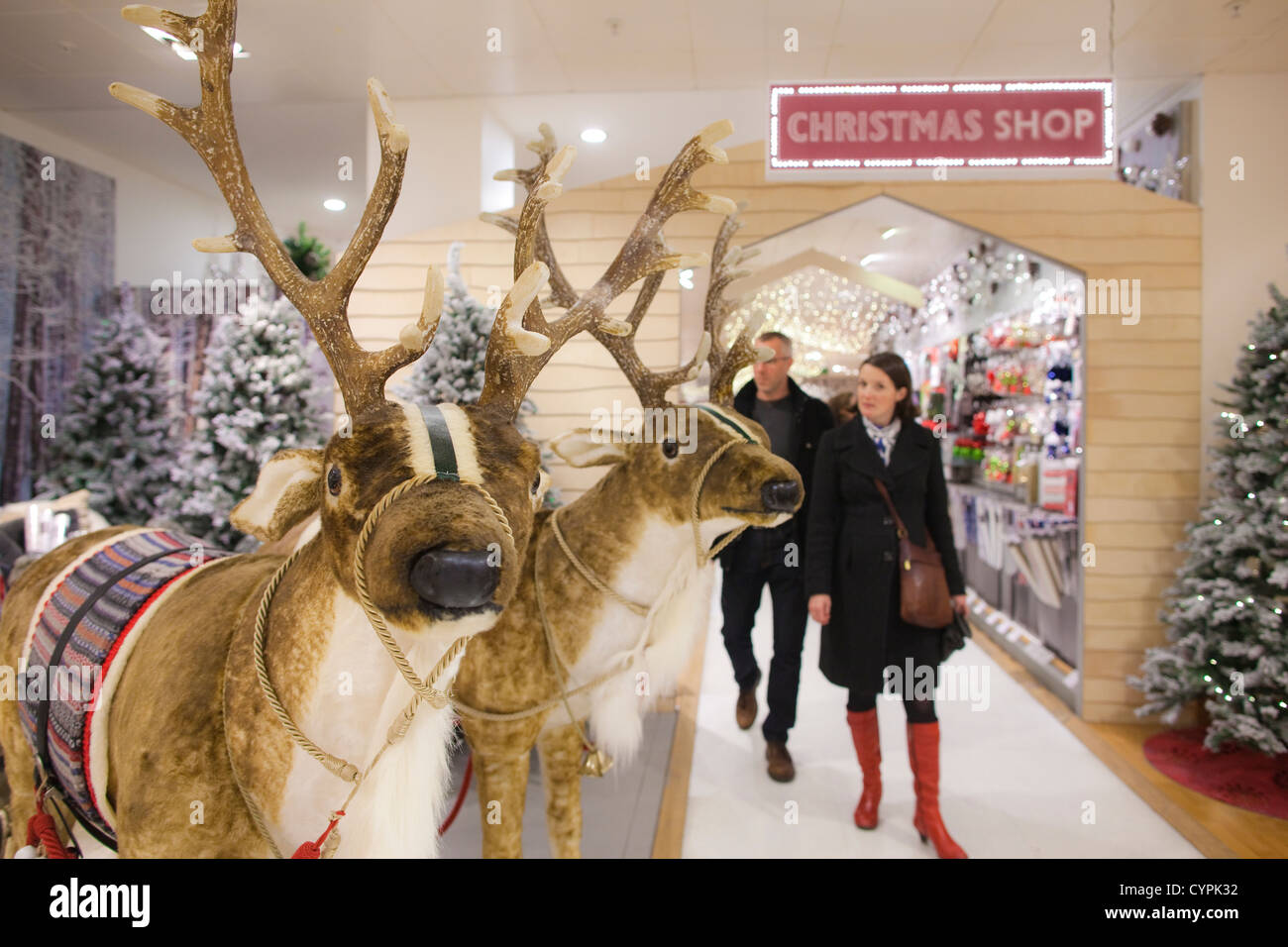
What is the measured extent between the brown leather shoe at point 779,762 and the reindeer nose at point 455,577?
2.64 m

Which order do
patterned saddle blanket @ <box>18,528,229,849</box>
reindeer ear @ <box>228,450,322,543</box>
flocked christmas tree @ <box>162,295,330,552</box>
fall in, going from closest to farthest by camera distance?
reindeer ear @ <box>228,450,322,543</box>, patterned saddle blanket @ <box>18,528,229,849</box>, flocked christmas tree @ <box>162,295,330,552</box>

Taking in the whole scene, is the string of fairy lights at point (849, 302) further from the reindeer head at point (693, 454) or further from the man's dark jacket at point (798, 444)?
the reindeer head at point (693, 454)

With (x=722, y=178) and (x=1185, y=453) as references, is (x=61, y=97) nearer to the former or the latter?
(x=722, y=178)

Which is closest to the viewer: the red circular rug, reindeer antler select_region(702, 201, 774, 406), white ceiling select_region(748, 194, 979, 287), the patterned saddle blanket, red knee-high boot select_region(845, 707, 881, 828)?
the patterned saddle blanket

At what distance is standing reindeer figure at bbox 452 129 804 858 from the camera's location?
177 centimetres

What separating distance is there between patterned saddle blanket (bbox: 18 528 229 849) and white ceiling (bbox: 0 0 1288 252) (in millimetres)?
2142

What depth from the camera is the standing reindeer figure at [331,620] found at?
95 cm

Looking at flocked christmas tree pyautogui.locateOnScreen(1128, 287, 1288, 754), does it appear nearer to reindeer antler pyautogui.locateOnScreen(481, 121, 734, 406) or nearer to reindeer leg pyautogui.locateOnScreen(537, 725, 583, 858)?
reindeer antler pyautogui.locateOnScreen(481, 121, 734, 406)

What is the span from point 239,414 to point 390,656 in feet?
9.72

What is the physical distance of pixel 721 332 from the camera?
228 centimetres

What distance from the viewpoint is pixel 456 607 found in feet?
2.87

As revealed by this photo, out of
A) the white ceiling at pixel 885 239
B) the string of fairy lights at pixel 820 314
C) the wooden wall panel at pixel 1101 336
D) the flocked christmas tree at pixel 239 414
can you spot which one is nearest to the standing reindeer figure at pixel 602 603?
the wooden wall panel at pixel 1101 336

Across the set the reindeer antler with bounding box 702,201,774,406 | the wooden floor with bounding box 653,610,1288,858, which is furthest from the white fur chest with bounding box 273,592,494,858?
the wooden floor with bounding box 653,610,1288,858

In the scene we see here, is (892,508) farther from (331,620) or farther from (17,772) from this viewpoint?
(17,772)
